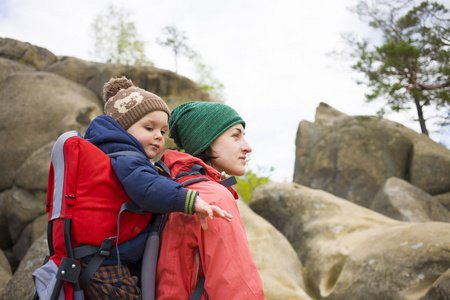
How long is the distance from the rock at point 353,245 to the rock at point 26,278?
13.6 feet

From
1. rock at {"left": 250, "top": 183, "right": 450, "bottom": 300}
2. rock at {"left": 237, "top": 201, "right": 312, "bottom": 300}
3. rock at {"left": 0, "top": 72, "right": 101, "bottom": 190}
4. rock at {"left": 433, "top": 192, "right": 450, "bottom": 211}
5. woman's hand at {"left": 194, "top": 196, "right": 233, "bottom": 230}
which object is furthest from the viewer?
rock at {"left": 433, "top": 192, "right": 450, "bottom": 211}

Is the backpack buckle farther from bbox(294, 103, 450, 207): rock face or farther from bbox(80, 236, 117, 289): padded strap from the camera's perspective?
bbox(294, 103, 450, 207): rock face

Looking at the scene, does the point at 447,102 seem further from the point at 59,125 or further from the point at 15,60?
the point at 15,60

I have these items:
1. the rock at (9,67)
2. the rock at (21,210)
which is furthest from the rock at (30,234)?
the rock at (9,67)

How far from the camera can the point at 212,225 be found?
172cm

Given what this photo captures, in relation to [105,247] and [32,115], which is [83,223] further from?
[32,115]

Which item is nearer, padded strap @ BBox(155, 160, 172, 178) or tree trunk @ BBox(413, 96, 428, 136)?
padded strap @ BBox(155, 160, 172, 178)

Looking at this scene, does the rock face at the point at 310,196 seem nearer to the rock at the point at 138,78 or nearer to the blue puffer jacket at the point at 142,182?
the rock at the point at 138,78

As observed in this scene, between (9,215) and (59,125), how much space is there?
93.2 inches

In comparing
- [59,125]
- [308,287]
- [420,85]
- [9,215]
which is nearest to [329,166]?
[420,85]

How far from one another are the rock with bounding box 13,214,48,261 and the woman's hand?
7604 mm

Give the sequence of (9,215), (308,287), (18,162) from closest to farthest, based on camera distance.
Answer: (308,287), (9,215), (18,162)

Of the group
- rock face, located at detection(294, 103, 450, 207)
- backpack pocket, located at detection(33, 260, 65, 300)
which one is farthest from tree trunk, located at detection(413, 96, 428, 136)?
backpack pocket, located at detection(33, 260, 65, 300)

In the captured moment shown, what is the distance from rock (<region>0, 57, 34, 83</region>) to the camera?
38.9ft
